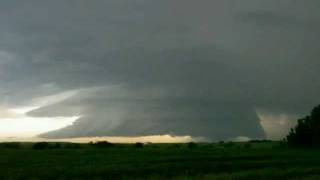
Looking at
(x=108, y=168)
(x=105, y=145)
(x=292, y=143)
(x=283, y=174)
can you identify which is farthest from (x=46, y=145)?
(x=283, y=174)

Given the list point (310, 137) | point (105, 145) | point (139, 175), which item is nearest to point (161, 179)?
point (139, 175)

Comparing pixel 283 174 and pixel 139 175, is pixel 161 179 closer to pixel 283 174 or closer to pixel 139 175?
Result: pixel 139 175

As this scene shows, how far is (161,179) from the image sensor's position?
44812mm

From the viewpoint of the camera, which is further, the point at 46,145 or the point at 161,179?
the point at 46,145

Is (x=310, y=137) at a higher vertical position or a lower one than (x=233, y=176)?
higher

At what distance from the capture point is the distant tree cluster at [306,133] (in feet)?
459

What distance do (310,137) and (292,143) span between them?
550 centimetres

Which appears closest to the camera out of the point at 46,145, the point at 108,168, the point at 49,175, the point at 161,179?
the point at 161,179

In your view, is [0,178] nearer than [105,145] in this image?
Yes

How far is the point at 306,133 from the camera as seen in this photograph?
465 ft

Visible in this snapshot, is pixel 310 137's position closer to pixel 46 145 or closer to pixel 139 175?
pixel 46 145

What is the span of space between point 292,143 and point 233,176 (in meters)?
102

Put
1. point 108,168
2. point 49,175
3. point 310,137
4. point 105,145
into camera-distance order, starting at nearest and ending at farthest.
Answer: point 49,175
point 108,168
point 310,137
point 105,145

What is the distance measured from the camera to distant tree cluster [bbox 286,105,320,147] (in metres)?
140
